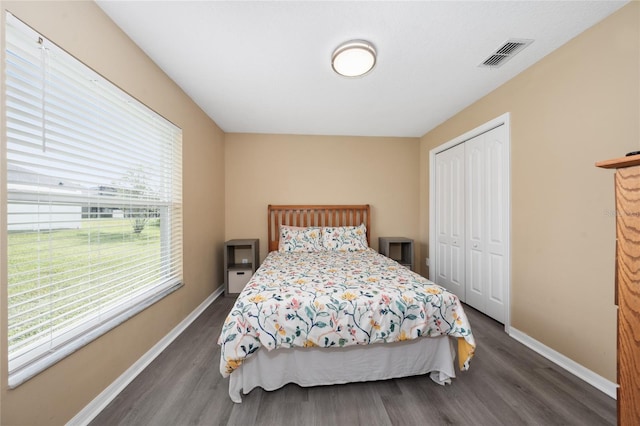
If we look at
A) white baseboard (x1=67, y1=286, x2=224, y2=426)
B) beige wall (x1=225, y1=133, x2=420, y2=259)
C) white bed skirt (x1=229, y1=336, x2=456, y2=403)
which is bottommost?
white baseboard (x1=67, y1=286, x2=224, y2=426)

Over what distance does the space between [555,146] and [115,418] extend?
11.3ft

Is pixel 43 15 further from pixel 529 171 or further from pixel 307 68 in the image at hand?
pixel 529 171

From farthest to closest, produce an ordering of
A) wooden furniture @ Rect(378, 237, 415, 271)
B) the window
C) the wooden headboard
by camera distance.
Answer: the wooden headboard → wooden furniture @ Rect(378, 237, 415, 271) → the window

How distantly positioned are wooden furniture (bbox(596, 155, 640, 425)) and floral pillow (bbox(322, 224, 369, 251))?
8.56 feet

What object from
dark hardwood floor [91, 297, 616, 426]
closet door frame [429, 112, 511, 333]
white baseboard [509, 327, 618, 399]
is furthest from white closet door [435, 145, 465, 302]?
dark hardwood floor [91, 297, 616, 426]

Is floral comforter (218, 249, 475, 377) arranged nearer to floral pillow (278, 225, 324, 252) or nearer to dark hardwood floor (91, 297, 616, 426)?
dark hardwood floor (91, 297, 616, 426)

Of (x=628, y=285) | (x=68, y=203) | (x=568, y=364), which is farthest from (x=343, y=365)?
(x=68, y=203)

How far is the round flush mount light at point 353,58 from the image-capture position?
1.73m

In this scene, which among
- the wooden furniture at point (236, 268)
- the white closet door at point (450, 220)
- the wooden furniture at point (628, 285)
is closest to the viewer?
the wooden furniture at point (628, 285)

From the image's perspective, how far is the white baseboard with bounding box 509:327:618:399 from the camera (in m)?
1.53

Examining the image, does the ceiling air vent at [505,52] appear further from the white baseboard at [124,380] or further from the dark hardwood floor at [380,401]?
the white baseboard at [124,380]

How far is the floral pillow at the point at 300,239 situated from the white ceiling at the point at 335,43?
1591 millimetres

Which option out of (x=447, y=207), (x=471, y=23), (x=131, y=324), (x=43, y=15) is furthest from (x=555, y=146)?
(x=131, y=324)

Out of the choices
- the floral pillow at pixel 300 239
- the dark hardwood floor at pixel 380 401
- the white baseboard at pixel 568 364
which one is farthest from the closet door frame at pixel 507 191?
the floral pillow at pixel 300 239
